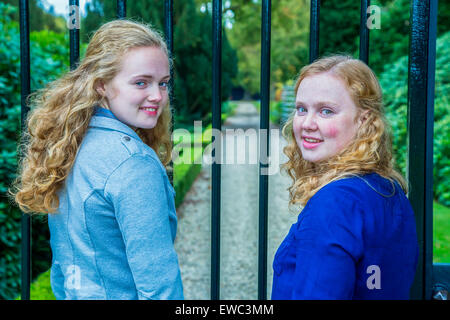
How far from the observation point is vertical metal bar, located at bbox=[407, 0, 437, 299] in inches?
58.4

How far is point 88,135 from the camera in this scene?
1243 mm

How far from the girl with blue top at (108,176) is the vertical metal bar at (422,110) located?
0.78m

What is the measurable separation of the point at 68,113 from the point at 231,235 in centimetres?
534

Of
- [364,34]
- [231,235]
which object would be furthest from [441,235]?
[364,34]

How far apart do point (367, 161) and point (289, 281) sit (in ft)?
1.12

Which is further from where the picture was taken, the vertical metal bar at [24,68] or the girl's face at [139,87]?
the vertical metal bar at [24,68]

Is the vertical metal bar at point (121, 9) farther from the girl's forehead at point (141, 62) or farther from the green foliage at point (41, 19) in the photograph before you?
the green foliage at point (41, 19)

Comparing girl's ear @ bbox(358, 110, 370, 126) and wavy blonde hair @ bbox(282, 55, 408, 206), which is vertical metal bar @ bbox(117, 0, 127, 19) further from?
girl's ear @ bbox(358, 110, 370, 126)

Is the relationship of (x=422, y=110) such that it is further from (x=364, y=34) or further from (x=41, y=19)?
(x=41, y=19)

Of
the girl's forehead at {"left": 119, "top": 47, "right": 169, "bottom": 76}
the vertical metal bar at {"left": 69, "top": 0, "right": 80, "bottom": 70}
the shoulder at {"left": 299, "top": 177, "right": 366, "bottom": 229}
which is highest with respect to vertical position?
the vertical metal bar at {"left": 69, "top": 0, "right": 80, "bottom": 70}

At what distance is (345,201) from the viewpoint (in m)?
1.03

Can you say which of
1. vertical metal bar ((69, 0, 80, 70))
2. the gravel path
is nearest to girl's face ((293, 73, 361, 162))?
vertical metal bar ((69, 0, 80, 70))

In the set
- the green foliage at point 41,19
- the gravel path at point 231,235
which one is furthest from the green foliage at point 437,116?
the green foliage at point 41,19

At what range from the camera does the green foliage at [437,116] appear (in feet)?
21.4
